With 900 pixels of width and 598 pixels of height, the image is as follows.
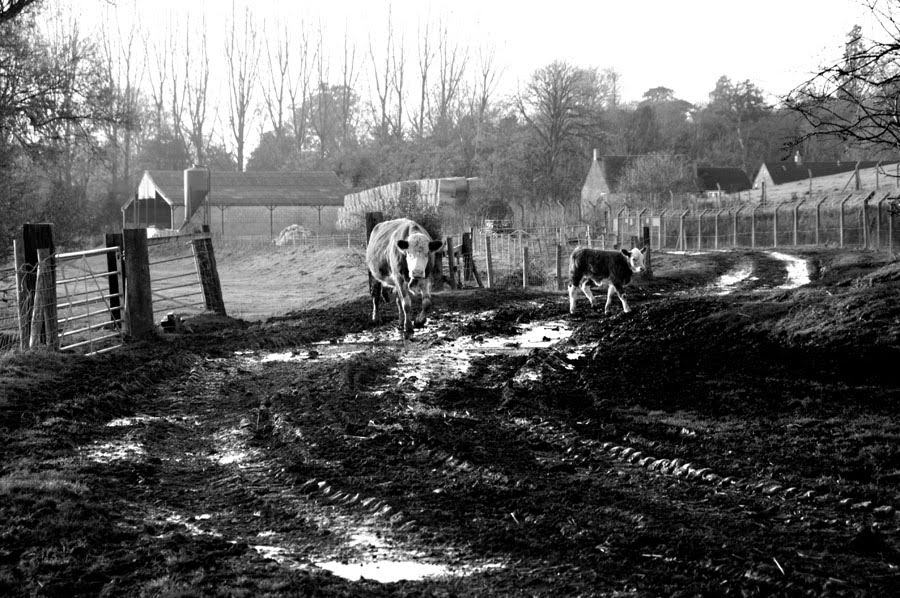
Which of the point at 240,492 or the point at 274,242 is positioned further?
the point at 274,242

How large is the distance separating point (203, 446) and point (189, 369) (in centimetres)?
Answer: 418

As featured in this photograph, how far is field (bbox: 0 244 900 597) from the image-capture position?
198 inches

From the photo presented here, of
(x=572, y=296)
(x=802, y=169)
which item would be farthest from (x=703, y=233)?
(x=802, y=169)

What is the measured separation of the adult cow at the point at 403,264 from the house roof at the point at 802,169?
75.0 meters

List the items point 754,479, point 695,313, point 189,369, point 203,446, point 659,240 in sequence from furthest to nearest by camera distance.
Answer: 1. point 659,240
2. point 695,313
3. point 189,369
4. point 203,446
5. point 754,479

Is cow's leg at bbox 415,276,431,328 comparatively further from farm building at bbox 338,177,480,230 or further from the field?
farm building at bbox 338,177,480,230

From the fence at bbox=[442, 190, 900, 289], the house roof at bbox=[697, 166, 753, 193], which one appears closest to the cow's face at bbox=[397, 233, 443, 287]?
the fence at bbox=[442, 190, 900, 289]

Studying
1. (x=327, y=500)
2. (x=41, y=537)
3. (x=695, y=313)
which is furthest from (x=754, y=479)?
(x=695, y=313)

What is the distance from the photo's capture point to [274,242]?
55031 millimetres

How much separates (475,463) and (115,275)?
413 inches

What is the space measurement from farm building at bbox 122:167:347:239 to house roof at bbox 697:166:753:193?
31.6 meters

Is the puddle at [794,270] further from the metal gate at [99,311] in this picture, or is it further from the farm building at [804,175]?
the farm building at [804,175]

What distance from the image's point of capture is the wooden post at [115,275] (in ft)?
51.2

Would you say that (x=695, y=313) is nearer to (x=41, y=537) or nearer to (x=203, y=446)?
(x=203, y=446)
